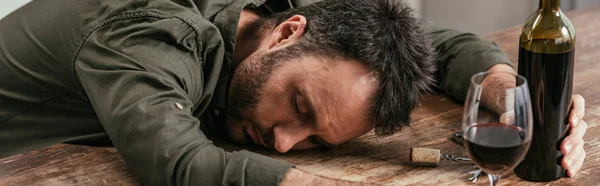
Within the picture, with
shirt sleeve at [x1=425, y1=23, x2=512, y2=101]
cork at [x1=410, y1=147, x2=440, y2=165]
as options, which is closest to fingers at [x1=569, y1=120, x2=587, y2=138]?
cork at [x1=410, y1=147, x2=440, y2=165]

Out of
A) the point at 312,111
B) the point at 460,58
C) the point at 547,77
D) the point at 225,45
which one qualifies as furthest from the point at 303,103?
the point at 460,58

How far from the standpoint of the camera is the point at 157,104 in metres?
1.45

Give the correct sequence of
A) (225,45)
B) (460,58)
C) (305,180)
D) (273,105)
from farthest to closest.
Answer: (460,58), (225,45), (273,105), (305,180)

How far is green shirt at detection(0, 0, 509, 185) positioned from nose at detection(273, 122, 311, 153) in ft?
0.59

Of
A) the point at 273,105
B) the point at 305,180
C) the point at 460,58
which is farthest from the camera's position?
the point at 460,58

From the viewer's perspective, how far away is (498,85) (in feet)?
4.21

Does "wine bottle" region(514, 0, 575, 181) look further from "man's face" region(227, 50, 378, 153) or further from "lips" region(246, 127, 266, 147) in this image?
"lips" region(246, 127, 266, 147)

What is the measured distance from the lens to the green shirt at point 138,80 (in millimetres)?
1422

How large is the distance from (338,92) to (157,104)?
0.38m

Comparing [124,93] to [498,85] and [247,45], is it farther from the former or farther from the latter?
[498,85]

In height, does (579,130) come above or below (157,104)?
below

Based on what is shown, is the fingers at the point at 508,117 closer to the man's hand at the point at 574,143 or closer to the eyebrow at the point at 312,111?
the man's hand at the point at 574,143

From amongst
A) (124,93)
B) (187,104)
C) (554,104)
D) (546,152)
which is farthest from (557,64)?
(124,93)

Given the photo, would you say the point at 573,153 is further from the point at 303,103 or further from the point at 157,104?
the point at 157,104
